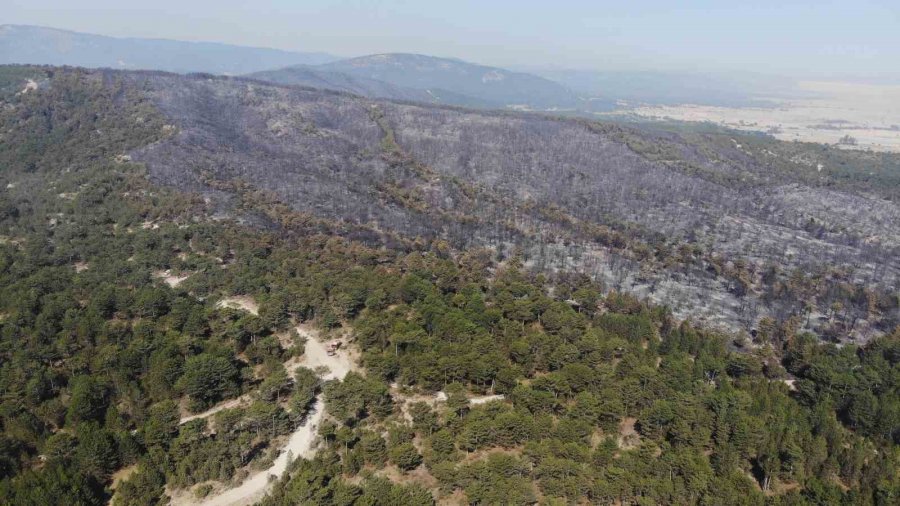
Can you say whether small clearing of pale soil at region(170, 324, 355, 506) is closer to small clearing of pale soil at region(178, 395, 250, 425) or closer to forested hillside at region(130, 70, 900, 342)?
small clearing of pale soil at region(178, 395, 250, 425)

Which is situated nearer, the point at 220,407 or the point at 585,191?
the point at 220,407

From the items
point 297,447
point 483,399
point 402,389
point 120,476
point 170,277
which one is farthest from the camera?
point 170,277

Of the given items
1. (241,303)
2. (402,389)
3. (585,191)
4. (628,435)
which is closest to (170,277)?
(241,303)

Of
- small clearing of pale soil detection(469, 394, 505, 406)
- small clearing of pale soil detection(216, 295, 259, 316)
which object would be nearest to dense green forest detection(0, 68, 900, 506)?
→ small clearing of pale soil detection(469, 394, 505, 406)

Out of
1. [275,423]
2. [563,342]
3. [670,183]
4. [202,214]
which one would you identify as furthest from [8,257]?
[670,183]

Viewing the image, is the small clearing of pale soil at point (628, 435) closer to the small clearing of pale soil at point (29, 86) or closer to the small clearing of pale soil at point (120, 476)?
the small clearing of pale soil at point (120, 476)

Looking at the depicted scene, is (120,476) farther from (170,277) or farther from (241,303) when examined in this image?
(170,277)
